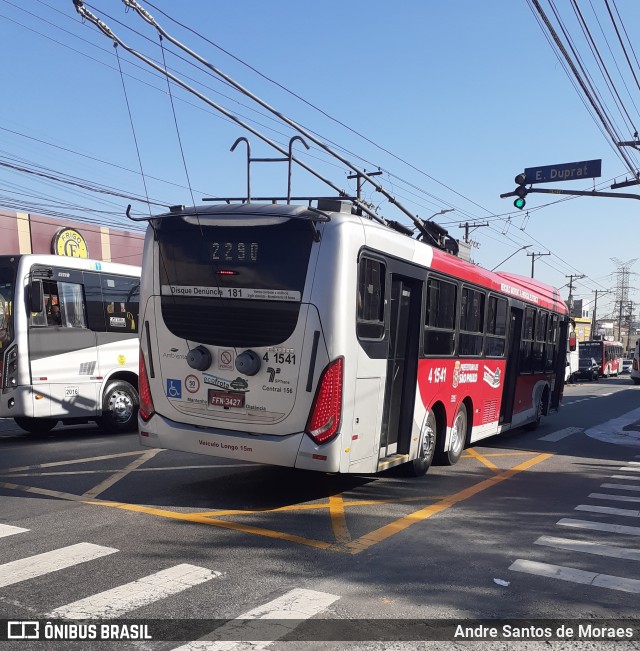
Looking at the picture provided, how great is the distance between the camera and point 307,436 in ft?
22.8

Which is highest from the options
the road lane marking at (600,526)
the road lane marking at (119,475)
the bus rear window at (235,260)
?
the bus rear window at (235,260)

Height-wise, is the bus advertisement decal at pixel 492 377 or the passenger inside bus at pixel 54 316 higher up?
the passenger inside bus at pixel 54 316

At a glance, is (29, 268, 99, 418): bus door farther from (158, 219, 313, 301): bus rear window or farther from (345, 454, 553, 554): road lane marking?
(345, 454, 553, 554): road lane marking

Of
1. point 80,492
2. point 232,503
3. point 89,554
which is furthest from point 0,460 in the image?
point 89,554

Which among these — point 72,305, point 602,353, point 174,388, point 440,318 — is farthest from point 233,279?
point 602,353

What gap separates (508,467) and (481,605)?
633 centimetres

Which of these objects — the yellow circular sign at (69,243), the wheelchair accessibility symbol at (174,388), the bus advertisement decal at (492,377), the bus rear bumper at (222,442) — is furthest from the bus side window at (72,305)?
the yellow circular sign at (69,243)

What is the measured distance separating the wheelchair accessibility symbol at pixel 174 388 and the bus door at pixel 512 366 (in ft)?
24.5

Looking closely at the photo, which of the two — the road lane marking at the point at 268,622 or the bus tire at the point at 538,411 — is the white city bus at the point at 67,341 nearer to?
the road lane marking at the point at 268,622

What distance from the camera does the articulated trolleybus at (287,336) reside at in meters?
6.97

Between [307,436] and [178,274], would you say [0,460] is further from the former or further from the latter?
[307,436]

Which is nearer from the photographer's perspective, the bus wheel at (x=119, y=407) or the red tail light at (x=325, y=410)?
the red tail light at (x=325, y=410)

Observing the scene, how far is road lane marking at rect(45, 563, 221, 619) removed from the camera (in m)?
4.48

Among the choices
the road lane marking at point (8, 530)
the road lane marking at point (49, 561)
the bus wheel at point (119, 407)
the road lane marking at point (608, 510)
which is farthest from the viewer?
the bus wheel at point (119, 407)
